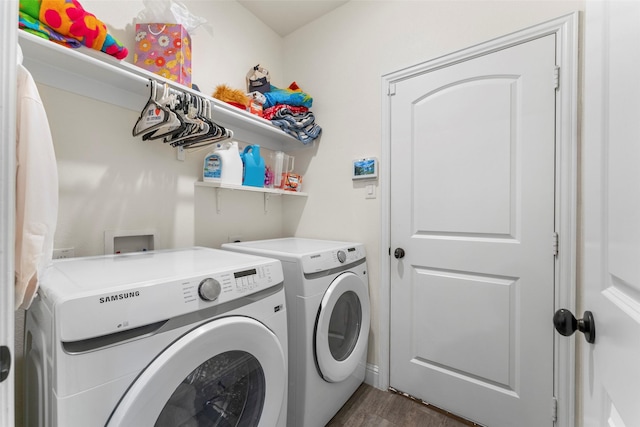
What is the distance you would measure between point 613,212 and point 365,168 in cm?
147

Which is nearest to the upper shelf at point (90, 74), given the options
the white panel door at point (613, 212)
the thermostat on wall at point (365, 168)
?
the thermostat on wall at point (365, 168)

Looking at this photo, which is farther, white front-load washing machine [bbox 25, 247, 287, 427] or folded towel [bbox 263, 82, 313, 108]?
folded towel [bbox 263, 82, 313, 108]

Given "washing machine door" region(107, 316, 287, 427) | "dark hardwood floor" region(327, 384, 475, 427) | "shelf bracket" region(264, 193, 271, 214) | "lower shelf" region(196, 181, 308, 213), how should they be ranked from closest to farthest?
1. "washing machine door" region(107, 316, 287, 427)
2. "dark hardwood floor" region(327, 384, 475, 427)
3. "lower shelf" region(196, 181, 308, 213)
4. "shelf bracket" region(264, 193, 271, 214)

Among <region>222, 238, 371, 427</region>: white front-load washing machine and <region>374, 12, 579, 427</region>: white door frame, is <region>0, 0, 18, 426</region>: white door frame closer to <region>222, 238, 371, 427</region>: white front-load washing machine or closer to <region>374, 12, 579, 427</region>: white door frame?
<region>222, 238, 371, 427</region>: white front-load washing machine

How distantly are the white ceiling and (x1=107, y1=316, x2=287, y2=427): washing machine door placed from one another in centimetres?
225

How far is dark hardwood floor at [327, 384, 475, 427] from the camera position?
1.52m

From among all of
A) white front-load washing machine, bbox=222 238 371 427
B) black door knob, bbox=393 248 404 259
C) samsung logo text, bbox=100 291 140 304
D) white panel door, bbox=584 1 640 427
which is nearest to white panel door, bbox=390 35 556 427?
black door knob, bbox=393 248 404 259

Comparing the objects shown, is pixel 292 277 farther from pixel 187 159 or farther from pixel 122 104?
pixel 122 104

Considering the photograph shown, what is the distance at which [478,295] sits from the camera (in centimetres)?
153

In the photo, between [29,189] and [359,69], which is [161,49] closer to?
[29,189]

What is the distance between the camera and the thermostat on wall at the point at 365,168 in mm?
1867

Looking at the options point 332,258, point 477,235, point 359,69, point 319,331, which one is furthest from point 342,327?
point 359,69

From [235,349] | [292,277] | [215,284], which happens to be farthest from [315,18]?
[235,349]

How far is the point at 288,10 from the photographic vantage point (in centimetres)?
211
